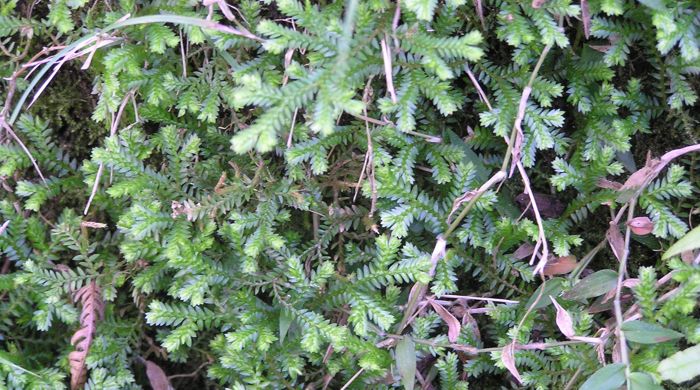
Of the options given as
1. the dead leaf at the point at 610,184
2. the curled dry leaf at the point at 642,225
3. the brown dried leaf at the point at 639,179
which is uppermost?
the brown dried leaf at the point at 639,179

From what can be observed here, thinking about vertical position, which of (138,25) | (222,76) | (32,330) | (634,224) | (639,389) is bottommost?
(32,330)

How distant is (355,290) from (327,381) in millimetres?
320

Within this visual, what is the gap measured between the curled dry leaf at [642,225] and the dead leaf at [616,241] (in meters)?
0.06

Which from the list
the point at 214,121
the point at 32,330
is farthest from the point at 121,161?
the point at 32,330

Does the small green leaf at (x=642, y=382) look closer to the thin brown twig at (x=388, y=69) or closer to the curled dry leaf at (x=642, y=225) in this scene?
the curled dry leaf at (x=642, y=225)

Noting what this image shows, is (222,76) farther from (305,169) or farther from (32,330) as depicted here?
(32,330)

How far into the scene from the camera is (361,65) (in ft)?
5.94

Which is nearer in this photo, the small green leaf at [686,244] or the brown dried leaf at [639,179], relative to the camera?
the small green leaf at [686,244]

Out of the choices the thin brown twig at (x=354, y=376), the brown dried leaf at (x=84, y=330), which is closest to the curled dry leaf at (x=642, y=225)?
the thin brown twig at (x=354, y=376)

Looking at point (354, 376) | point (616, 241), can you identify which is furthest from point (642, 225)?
point (354, 376)

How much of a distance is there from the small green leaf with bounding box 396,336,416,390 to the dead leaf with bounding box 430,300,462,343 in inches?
4.8

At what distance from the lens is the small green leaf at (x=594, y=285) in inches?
74.4

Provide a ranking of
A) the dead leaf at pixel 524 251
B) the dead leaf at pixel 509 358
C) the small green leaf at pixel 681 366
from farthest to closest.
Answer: the dead leaf at pixel 524 251, the dead leaf at pixel 509 358, the small green leaf at pixel 681 366

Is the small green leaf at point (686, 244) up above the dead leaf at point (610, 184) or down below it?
below
